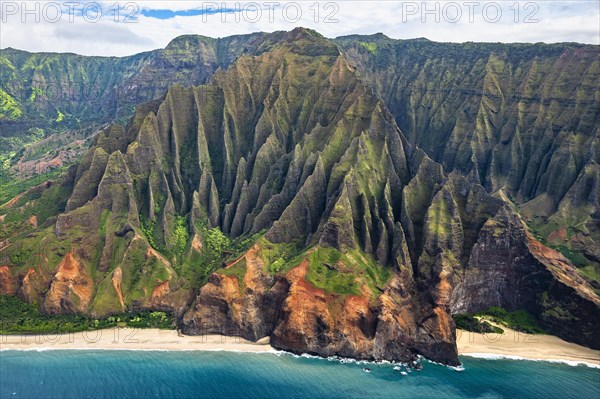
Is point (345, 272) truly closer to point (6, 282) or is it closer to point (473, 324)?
point (473, 324)

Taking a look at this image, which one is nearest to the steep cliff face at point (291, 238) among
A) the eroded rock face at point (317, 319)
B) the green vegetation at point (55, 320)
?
the eroded rock face at point (317, 319)

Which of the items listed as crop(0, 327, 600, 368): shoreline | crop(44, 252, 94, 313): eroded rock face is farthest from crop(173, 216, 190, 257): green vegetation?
crop(0, 327, 600, 368): shoreline

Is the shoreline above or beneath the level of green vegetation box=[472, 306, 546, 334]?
beneath

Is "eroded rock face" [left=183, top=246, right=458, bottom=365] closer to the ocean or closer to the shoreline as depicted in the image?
the shoreline

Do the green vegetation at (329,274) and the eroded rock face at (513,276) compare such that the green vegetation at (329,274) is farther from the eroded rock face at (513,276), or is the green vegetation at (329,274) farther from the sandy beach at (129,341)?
the eroded rock face at (513,276)

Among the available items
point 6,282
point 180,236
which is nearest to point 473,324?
point 180,236

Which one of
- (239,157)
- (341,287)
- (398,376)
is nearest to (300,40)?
(239,157)

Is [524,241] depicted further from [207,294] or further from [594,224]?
[207,294]
